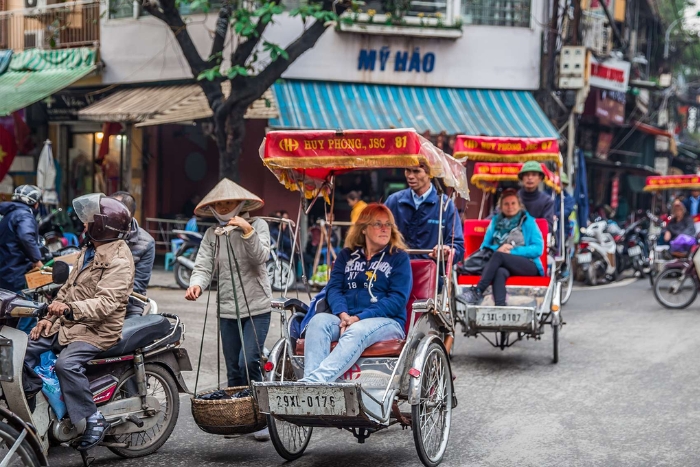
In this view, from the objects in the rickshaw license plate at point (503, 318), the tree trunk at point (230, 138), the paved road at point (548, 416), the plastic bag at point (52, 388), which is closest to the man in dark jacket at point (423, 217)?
the rickshaw license plate at point (503, 318)

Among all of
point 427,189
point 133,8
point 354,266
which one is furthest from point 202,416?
point 133,8

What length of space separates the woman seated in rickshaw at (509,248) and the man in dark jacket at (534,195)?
1.33 m

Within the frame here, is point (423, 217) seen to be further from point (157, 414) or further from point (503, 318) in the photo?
point (157, 414)

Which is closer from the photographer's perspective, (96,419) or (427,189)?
(96,419)

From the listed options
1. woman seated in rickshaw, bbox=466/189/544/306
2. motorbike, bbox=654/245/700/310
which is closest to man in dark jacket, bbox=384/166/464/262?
woman seated in rickshaw, bbox=466/189/544/306

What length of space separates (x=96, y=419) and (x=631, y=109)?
23508mm

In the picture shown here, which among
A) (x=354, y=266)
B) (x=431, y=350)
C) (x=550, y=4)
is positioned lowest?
(x=431, y=350)

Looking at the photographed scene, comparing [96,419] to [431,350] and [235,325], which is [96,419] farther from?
[431,350]

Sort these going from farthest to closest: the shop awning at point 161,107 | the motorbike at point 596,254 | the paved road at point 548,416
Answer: the motorbike at point 596,254
the shop awning at point 161,107
the paved road at point 548,416

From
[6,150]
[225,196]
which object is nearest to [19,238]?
[225,196]

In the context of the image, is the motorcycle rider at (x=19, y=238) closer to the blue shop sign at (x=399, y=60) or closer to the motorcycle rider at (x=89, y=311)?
the motorcycle rider at (x=89, y=311)

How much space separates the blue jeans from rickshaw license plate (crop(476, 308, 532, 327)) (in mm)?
2882

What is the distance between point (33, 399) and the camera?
4.94 metres

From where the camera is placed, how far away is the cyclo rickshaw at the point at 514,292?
8.55m
